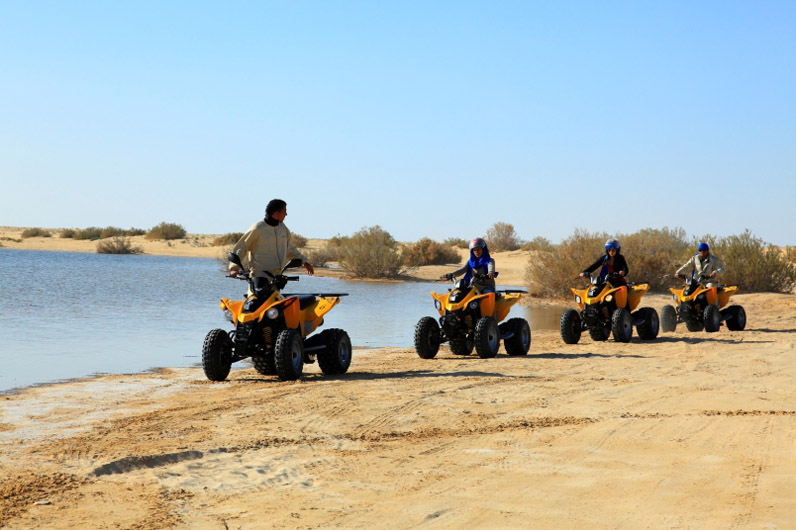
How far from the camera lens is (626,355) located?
13.3 meters

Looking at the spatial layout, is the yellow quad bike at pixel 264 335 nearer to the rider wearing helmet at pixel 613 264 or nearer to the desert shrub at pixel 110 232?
the rider wearing helmet at pixel 613 264

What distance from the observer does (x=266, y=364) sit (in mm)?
10383

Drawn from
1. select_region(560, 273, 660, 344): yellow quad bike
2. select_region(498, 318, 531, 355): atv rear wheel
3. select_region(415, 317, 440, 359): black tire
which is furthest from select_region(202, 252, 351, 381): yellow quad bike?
select_region(560, 273, 660, 344): yellow quad bike

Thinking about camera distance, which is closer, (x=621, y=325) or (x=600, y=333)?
(x=621, y=325)

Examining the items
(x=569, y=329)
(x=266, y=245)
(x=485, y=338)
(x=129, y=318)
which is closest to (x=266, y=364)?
(x=266, y=245)

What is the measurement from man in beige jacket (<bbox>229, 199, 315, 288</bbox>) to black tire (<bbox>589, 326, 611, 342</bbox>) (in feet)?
22.3

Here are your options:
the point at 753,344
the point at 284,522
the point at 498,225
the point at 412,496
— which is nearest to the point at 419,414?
the point at 412,496

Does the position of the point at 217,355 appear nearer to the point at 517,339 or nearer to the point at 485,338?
the point at 485,338

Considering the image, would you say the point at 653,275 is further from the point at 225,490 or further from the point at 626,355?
the point at 225,490

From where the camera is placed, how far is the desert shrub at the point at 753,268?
92.6 ft

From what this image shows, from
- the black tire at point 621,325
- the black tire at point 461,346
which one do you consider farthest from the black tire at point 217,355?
the black tire at point 621,325

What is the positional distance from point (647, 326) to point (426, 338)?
5.22m

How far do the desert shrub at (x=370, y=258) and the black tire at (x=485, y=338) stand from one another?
2703 centimetres

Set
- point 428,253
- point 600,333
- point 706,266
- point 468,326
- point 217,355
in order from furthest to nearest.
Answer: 1. point 428,253
2. point 706,266
3. point 600,333
4. point 468,326
5. point 217,355
